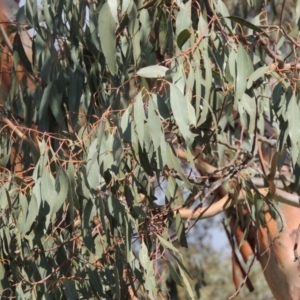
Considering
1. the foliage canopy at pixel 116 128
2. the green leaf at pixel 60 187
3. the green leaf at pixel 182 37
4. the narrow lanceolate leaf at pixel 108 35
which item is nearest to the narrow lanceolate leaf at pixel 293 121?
the foliage canopy at pixel 116 128

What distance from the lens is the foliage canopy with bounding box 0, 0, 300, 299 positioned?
6.95ft

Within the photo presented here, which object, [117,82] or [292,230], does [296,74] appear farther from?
[292,230]

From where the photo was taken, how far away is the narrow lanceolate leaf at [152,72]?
2.04 meters

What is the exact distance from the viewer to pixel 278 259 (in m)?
3.97

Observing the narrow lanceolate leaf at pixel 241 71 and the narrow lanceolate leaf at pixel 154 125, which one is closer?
the narrow lanceolate leaf at pixel 154 125

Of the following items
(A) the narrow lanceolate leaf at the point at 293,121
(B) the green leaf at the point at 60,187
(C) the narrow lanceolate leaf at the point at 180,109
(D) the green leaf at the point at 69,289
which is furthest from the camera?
(D) the green leaf at the point at 69,289

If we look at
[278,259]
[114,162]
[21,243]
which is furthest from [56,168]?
[278,259]

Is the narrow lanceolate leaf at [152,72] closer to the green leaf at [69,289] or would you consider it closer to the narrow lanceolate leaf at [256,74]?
the narrow lanceolate leaf at [256,74]

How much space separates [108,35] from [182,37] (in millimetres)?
225

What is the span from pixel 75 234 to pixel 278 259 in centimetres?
168

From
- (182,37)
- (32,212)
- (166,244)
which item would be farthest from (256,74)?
(32,212)

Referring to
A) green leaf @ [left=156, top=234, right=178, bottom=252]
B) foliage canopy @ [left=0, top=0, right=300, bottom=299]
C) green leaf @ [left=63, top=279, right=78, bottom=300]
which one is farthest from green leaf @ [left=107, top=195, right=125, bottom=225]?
green leaf @ [left=63, top=279, right=78, bottom=300]

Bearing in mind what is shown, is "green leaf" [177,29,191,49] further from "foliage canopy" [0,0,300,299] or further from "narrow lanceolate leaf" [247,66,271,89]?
"narrow lanceolate leaf" [247,66,271,89]

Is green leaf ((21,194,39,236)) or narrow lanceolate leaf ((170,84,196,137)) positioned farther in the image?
green leaf ((21,194,39,236))
